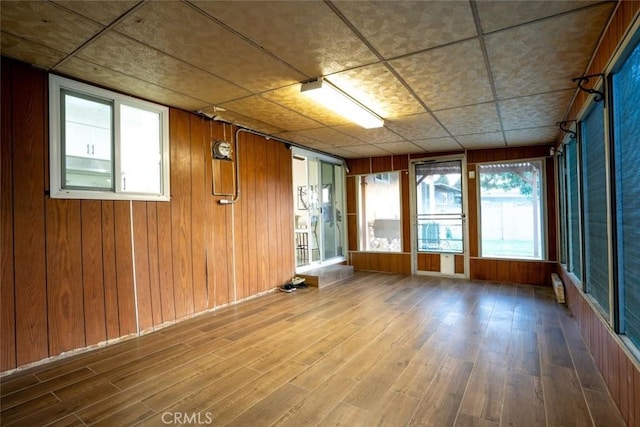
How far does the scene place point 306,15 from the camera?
1866mm

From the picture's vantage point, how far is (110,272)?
2.99m

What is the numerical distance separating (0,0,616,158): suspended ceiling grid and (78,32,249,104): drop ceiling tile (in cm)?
1

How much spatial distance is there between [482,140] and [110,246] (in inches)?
208

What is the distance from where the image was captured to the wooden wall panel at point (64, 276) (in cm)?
262

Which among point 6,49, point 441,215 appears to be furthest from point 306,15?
point 441,215

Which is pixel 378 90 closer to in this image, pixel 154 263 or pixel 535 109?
pixel 535 109

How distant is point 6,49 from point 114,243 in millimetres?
1670

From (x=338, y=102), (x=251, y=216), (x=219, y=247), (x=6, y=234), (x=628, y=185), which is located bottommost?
(x=219, y=247)

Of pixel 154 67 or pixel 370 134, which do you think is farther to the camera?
pixel 370 134

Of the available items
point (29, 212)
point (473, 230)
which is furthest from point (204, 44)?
point (473, 230)

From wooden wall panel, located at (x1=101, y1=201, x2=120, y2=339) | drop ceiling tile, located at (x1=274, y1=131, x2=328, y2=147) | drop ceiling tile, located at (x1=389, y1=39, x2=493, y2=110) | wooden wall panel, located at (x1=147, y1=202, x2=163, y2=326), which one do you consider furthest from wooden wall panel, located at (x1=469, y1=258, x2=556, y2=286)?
wooden wall panel, located at (x1=101, y1=201, x2=120, y2=339)

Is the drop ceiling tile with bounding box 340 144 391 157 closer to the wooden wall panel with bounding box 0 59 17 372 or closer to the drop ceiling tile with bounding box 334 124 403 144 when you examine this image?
the drop ceiling tile with bounding box 334 124 403 144

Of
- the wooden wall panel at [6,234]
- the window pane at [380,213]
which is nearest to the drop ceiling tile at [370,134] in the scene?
the window pane at [380,213]

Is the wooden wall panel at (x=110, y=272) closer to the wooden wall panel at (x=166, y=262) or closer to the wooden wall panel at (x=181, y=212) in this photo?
the wooden wall panel at (x=166, y=262)
